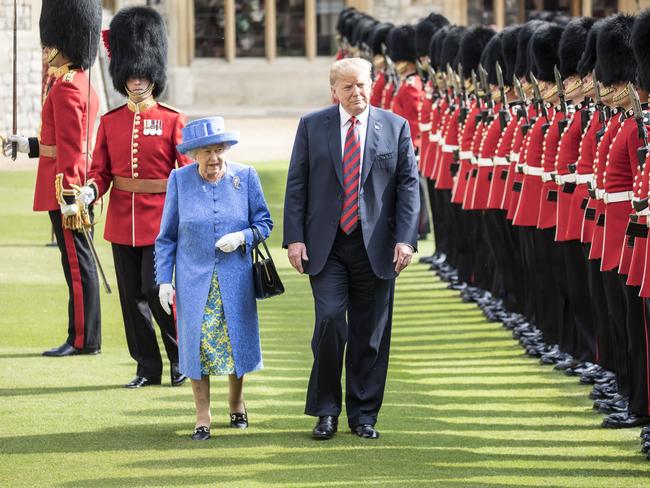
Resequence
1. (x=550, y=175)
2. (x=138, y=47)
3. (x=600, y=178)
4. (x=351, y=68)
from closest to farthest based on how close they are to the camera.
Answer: (x=351, y=68) < (x=600, y=178) < (x=138, y=47) < (x=550, y=175)

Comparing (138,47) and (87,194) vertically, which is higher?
(138,47)

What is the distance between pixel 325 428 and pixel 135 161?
170 cm

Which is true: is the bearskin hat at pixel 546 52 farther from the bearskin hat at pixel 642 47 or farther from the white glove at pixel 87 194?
the white glove at pixel 87 194

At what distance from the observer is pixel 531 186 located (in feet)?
28.9

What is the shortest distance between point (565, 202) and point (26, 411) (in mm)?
2528

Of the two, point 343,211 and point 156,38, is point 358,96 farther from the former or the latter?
point 156,38

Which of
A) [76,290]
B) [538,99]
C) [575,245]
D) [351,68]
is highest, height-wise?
[351,68]

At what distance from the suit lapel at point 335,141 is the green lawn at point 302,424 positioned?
100 centimetres

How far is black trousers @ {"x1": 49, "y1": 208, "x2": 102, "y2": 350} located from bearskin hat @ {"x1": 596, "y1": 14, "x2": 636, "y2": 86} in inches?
106

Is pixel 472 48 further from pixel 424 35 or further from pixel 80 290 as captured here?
pixel 80 290

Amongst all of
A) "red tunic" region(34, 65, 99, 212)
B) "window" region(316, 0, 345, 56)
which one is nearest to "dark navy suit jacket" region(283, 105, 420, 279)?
"red tunic" region(34, 65, 99, 212)

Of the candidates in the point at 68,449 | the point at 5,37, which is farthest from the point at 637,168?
the point at 5,37

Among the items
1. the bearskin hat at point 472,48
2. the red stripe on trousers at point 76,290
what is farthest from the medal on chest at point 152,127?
the bearskin hat at point 472,48

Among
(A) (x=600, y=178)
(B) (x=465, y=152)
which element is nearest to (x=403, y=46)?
(B) (x=465, y=152)
